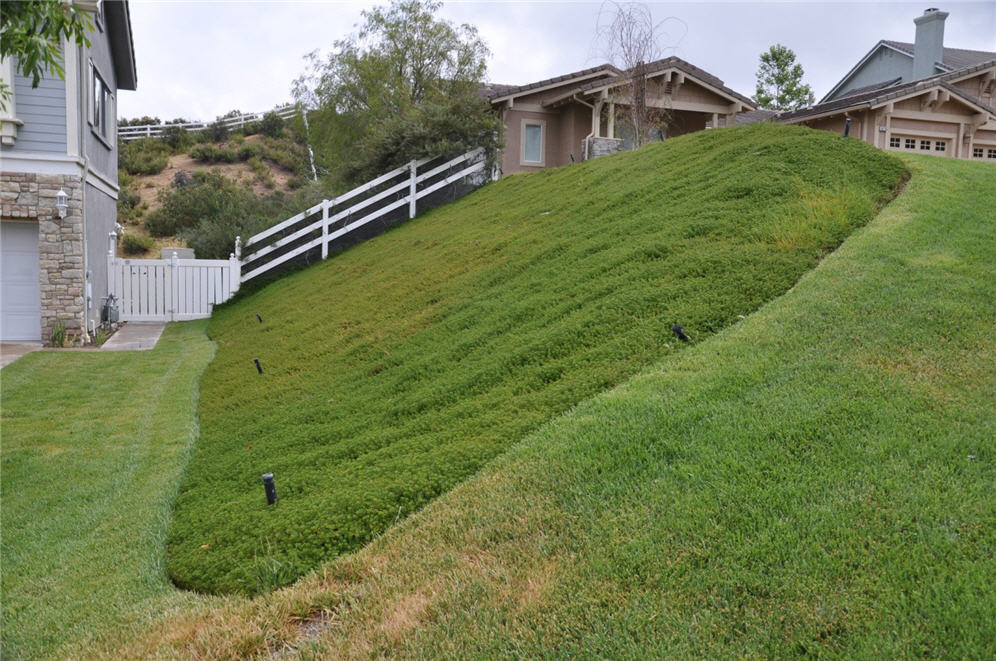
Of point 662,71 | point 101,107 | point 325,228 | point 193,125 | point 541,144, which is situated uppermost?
point 193,125

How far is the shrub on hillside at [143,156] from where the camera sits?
1548 inches

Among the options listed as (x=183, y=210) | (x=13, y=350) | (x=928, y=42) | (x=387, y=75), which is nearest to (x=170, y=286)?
(x=13, y=350)

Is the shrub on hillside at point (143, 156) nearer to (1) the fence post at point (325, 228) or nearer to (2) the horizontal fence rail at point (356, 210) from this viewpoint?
(2) the horizontal fence rail at point (356, 210)

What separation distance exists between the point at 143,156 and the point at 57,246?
31156mm

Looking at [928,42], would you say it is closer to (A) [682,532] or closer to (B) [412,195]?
(B) [412,195]

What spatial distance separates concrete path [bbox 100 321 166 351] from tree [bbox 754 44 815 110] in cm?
3356

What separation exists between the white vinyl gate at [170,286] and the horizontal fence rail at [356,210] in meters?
Answer: 0.57

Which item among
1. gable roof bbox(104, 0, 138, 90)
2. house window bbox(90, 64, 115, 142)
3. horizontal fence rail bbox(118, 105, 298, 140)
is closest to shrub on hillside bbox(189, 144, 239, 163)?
horizontal fence rail bbox(118, 105, 298, 140)

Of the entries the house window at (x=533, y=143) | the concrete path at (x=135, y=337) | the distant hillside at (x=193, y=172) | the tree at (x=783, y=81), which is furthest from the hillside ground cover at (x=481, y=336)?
the tree at (x=783, y=81)

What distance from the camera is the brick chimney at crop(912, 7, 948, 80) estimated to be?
23.1 meters

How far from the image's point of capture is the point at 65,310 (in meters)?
12.7

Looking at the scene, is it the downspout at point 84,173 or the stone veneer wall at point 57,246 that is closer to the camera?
the stone veneer wall at point 57,246

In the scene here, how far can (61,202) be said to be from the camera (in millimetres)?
12406

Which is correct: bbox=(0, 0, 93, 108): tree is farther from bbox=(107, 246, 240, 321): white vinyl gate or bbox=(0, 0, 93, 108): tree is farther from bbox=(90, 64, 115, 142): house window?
bbox=(107, 246, 240, 321): white vinyl gate
